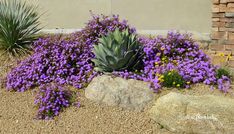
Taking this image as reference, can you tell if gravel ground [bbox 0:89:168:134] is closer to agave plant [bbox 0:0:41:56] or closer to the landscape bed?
the landscape bed

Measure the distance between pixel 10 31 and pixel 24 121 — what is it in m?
2.33

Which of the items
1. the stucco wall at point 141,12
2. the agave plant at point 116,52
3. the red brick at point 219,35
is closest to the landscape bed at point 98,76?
the agave plant at point 116,52

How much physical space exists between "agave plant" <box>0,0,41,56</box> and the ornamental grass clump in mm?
547

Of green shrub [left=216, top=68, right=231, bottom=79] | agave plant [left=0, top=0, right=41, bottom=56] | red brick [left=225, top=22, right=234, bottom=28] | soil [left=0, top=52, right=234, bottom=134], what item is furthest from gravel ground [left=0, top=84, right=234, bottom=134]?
agave plant [left=0, top=0, right=41, bottom=56]

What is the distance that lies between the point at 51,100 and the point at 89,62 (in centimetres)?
113

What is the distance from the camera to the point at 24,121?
5547 mm

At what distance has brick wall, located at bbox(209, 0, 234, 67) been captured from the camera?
6.11 m

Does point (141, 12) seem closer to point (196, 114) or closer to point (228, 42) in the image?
point (228, 42)

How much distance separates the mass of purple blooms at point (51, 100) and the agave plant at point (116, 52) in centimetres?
67

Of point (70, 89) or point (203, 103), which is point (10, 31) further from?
point (203, 103)

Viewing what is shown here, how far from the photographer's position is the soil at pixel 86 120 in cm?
519

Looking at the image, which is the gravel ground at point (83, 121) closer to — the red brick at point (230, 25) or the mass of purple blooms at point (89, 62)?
the mass of purple blooms at point (89, 62)

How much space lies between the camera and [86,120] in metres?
5.39

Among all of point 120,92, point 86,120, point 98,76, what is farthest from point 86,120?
point 98,76
